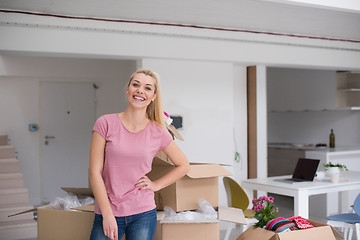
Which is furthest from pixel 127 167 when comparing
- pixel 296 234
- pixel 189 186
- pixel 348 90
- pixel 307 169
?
pixel 348 90

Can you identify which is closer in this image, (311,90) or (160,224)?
(160,224)

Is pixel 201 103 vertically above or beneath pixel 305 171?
above

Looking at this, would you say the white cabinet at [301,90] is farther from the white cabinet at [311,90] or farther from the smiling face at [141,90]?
the smiling face at [141,90]

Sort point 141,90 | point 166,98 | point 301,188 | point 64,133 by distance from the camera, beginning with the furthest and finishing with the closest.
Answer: point 64,133, point 166,98, point 301,188, point 141,90

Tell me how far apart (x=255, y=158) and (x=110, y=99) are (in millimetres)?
3036

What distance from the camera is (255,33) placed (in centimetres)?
562

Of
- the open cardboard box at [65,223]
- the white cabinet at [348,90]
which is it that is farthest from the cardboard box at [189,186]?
the white cabinet at [348,90]

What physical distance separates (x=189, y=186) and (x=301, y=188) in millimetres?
1608

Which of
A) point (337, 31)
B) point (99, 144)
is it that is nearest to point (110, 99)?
point (337, 31)

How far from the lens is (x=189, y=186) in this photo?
276 cm

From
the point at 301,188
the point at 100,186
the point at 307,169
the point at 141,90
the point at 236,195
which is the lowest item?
the point at 236,195

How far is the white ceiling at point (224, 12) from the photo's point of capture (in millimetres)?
4312

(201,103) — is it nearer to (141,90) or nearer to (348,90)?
(348,90)

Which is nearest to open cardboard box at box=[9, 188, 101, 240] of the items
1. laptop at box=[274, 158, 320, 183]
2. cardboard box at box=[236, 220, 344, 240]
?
cardboard box at box=[236, 220, 344, 240]
